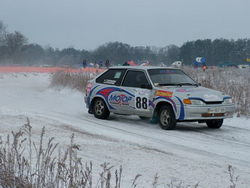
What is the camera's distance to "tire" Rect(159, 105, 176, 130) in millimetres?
10304

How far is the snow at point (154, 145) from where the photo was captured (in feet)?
20.0

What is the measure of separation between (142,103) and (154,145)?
2.85 metres

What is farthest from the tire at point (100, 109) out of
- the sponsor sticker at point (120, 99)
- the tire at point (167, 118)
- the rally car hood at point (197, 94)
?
the rally car hood at point (197, 94)

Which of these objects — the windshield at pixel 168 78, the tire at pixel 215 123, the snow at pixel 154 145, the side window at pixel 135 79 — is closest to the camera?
the snow at pixel 154 145

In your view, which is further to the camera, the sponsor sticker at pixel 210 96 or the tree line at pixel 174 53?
the tree line at pixel 174 53

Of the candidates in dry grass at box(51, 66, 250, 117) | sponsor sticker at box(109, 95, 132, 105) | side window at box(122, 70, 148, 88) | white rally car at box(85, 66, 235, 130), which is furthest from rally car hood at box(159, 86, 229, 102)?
dry grass at box(51, 66, 250, 117)

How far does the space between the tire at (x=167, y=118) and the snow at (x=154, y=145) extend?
0.20 metres

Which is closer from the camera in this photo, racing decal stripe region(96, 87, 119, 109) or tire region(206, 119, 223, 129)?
tire region(206, 119, 223, 129)

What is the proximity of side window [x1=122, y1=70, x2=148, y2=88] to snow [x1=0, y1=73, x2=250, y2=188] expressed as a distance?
3.54 ft

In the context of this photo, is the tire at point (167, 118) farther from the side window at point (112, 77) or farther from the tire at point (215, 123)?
the side window at point (112, 77)

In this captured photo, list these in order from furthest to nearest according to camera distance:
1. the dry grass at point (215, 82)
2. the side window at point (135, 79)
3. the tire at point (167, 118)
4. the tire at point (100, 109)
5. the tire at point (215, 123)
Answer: the dry grass at point (215, 82), the tire at point (100, 109), the side window at point (135, 79), the tire at point (215, 123), the tire at point (167, 118)

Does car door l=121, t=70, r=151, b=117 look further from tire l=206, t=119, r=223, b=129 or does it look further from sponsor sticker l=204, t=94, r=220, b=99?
tire l=206, t=119, r=223, b=129

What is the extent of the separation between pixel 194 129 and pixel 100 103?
2.94 metres

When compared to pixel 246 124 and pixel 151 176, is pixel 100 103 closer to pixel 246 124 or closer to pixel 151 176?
pixel 246 124
